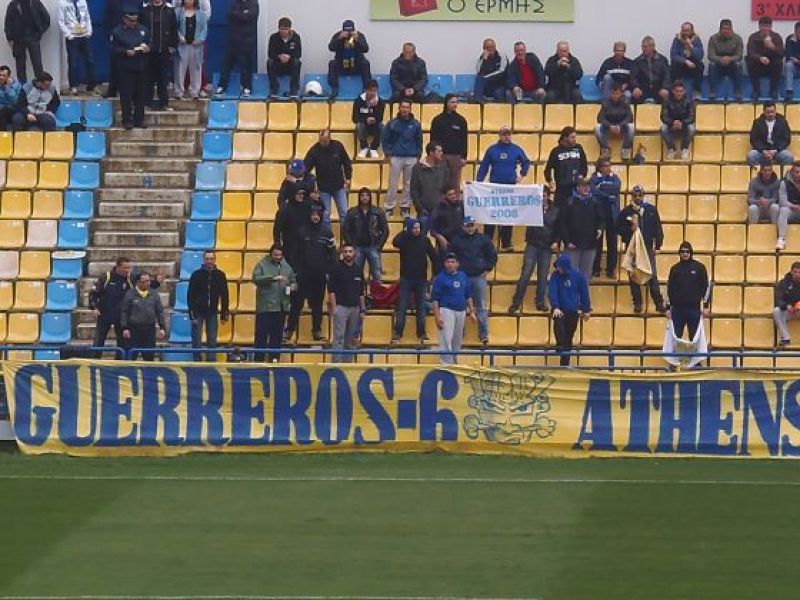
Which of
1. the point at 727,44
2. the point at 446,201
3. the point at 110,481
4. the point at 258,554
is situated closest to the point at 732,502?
the point at 258,554

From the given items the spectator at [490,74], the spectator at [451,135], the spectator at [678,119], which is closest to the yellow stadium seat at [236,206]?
the spectator at [451,135]

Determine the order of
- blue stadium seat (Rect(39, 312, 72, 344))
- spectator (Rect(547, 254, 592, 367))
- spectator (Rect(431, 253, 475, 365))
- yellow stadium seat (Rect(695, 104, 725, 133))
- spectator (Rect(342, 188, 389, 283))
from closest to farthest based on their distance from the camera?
1. spectator (Rect(431, 253, 475, 365))
2. spectator (Rect(547, 254, 592, 367))
3. spectator (Rect(342, 188, 389, 283))
4. blue stadium seat (Rect(39, 312, 72, 344))
5. yellow stadium seat (Rect(695, 104, 725, 133))

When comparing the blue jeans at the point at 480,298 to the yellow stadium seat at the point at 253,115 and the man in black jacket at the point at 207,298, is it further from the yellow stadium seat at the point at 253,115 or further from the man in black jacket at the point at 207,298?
the yellow stadium seat at the point at 253,115

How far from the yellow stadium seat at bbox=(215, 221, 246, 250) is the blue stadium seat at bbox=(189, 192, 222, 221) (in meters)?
0.29

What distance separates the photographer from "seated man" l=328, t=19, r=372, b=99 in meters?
28.1

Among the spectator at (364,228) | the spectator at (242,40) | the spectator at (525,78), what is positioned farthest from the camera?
the spectator at (242,40)

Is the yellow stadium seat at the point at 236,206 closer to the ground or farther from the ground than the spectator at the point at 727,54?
closer to the ground

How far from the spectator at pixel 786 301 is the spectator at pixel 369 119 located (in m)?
6.29

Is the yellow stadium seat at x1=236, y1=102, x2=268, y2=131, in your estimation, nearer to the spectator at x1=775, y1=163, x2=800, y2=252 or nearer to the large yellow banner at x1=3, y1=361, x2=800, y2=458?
the spectator at x1=775, y1=163, x2=800, y2=252

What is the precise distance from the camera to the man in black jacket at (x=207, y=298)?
24234 mm

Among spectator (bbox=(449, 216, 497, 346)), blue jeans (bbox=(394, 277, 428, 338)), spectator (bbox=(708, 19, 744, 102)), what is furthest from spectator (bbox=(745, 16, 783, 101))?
blue jeans (bbox=(394, 277, 428, 338))

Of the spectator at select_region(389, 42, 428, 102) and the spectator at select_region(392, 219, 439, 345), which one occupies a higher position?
the spectator at select_region(389, 42, 428, 102)

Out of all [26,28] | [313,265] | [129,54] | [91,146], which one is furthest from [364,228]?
[26,28]

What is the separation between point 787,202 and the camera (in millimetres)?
25750
